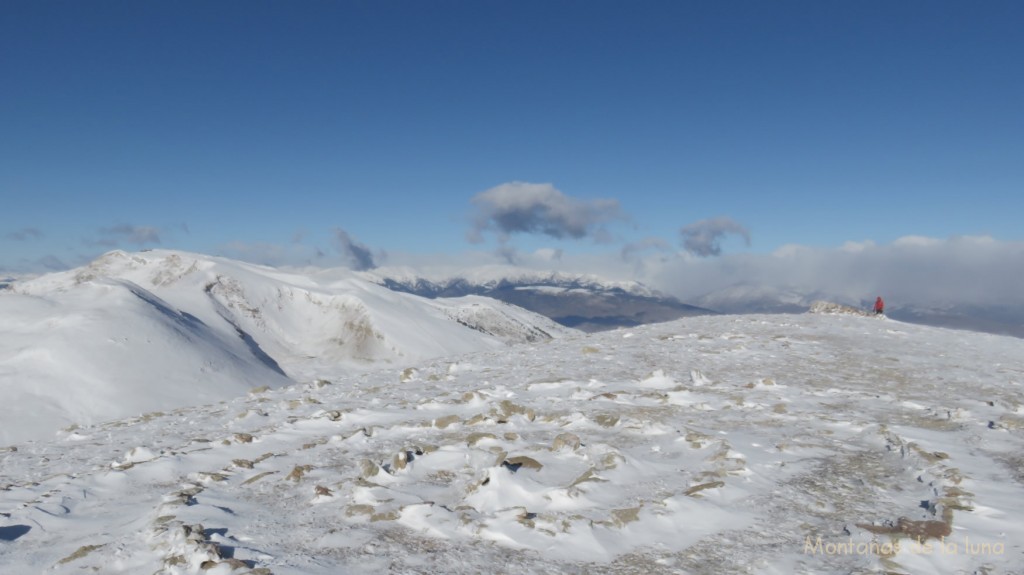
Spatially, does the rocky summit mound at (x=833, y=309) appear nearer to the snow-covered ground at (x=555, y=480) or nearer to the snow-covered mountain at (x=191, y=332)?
the snow-covered ground at (x=555, y=480)

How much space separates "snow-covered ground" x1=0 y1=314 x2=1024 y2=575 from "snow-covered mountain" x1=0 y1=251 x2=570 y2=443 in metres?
32.2

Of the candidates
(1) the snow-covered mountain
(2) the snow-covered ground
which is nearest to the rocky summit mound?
(2) the snow-covered ground

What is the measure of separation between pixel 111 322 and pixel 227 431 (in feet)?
172

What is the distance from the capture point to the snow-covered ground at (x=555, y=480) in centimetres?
735

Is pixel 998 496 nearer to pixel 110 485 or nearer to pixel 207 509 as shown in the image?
pixel 207 509

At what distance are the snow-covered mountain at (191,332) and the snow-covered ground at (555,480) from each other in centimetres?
3220

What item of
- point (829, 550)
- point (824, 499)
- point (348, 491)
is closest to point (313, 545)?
point (348, 491)

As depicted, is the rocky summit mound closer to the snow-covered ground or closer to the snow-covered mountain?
the snow-covered ground

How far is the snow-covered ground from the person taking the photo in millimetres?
7352

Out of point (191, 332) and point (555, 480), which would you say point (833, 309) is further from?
point (191, 332)

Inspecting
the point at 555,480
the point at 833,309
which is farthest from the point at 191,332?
the point at 555,480

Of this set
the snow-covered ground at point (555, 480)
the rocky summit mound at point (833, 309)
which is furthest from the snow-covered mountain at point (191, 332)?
the rocky summit mound at point (833, 309)

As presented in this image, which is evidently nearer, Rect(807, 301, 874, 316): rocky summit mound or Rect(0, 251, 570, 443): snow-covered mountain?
Rect(807, 301, 874, 316): rocky summit mound

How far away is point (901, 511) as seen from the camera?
8.73 m
